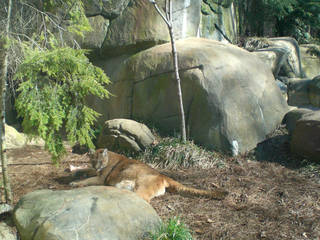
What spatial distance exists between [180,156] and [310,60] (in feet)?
38.1

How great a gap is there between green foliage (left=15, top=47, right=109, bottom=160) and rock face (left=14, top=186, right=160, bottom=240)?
2.32ft

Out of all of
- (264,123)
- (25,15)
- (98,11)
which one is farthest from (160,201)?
(98,11)

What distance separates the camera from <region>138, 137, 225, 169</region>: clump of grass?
7902 mm

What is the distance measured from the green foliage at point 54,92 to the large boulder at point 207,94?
148 inches

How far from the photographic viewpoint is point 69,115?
5.12 meters

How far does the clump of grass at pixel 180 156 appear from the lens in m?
7.90

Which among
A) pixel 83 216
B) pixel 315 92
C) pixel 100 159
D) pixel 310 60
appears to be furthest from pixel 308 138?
pixel 310 60

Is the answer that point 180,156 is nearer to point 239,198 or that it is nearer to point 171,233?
point 239,198

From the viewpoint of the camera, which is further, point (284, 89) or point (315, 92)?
point (284, 89)

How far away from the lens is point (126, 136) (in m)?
8.48

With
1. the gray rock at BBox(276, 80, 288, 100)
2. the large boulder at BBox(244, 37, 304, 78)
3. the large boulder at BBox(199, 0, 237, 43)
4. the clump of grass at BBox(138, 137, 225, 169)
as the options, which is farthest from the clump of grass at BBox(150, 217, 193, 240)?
the large boulder at BBox(244, 37, 304, 78)

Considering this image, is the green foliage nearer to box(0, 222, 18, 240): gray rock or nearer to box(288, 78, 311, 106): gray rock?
box(0, 222, 18, 240): gray rock

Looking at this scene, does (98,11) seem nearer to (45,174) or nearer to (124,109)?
(124,109)

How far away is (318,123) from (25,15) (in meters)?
7.21
